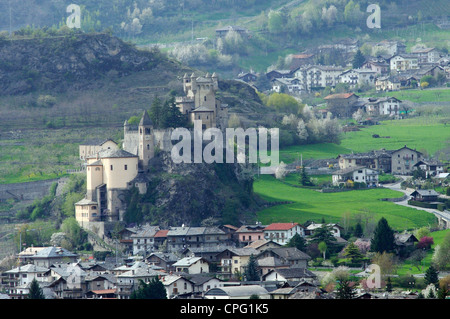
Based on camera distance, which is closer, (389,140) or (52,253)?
(52,253)

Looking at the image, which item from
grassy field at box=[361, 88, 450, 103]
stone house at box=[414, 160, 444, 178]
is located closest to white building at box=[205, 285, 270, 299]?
stone house at box=[414, 160, 444, 178]

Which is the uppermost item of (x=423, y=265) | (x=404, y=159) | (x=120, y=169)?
(x=120, y=169)

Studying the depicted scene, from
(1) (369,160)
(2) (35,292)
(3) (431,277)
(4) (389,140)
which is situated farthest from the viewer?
(4) (389,140)

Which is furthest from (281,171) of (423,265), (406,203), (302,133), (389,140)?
(423,265)

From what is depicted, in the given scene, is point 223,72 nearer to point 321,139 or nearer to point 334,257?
point 321,139

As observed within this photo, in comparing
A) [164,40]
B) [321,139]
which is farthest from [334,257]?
[164,40]

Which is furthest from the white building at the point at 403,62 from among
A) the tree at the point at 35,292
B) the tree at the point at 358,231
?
the tree at the point at 35,292

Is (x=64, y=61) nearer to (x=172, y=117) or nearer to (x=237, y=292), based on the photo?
(x=172, y=117)
